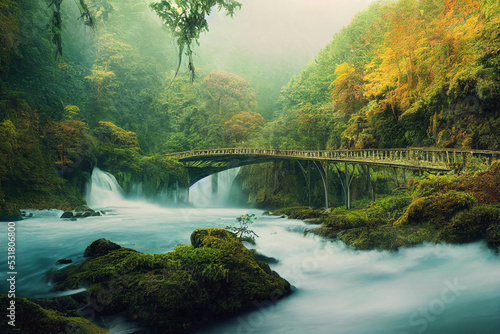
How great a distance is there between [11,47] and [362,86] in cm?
1737

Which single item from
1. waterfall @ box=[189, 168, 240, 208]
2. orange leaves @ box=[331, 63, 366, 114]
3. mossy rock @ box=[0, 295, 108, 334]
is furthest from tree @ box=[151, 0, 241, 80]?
waterfall @ box=[189, 168, 240, 208]

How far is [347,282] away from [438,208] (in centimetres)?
302

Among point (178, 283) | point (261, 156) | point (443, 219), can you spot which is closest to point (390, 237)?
point (443, 219)

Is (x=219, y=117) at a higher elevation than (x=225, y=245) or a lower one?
higher

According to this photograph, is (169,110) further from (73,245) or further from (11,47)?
(73,245)

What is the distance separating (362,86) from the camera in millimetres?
17125

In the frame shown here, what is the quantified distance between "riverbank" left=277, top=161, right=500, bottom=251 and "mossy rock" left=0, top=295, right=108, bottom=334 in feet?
18.4

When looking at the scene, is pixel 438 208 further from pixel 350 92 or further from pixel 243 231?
pixel 350 92

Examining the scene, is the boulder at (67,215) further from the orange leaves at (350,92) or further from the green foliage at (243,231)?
the orange leaves at (350,92)

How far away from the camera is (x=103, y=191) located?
14.7m

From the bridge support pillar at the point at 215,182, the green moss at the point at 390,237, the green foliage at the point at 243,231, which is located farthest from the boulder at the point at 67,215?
the bridge support pillar at the point at 215,182

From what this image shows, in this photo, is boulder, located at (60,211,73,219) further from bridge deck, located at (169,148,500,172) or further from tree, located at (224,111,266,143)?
tree, located at (224,111,266,143)

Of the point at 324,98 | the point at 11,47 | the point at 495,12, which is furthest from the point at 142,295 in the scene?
the point at 324,98

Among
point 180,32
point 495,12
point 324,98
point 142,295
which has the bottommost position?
point 142,295
